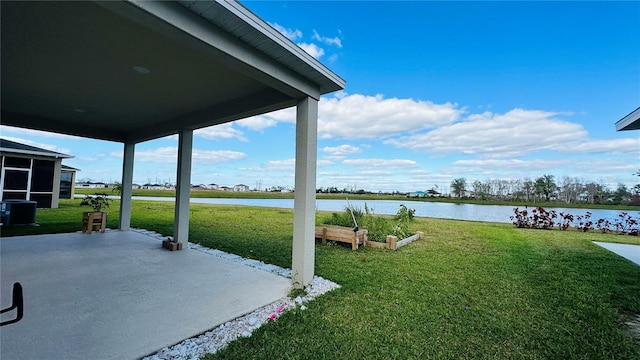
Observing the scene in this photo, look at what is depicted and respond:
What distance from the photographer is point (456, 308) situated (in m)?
2.79

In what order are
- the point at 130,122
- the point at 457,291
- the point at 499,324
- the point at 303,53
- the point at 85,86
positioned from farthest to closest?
the point at 130,122 < the point at 85,86 < the point at 457,291 < the point at 303,53 < the point at 499,324

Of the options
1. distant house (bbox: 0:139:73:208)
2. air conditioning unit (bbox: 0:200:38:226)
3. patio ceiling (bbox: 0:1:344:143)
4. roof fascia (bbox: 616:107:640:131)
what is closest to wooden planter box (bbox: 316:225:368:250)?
patio ceiling (bbox: 0:1:344:143)

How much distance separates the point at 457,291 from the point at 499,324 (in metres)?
0.79

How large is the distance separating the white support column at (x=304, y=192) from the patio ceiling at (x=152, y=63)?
0.31 m

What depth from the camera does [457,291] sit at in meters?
3.26

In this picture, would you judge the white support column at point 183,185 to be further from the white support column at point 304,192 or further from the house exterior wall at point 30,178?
the house exterior wall at point 30,178

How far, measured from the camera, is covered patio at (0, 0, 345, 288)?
2143mm

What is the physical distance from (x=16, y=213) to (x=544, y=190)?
29.1 meters

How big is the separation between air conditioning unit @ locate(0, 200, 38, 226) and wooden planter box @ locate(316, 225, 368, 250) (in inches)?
345

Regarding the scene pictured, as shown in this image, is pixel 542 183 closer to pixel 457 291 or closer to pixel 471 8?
pixel 471 8

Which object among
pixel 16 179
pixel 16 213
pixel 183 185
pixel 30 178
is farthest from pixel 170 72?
pixel 30 178

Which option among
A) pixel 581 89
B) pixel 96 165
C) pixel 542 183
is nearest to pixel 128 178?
pixel 96 165

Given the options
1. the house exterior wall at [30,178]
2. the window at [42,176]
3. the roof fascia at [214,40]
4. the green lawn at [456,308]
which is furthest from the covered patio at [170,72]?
the window at [42,176]

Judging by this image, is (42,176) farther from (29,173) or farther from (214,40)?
(214,40)
